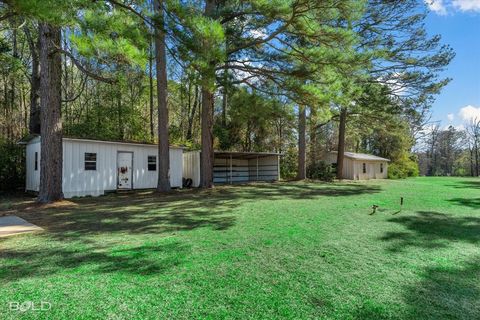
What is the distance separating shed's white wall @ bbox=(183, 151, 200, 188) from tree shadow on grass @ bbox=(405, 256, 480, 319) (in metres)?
13.3

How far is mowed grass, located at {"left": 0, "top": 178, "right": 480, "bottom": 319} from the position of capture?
257 cm

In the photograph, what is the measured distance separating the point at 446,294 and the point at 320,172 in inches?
770

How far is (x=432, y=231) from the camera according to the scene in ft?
18.0

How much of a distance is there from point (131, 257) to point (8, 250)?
5.95 feet

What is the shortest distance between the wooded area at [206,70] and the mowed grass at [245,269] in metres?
3.33

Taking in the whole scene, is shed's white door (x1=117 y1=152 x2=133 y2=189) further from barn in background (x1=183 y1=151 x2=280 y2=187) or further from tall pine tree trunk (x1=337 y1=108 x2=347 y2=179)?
tall pine tree trunk (x1=337 y1=108 x2=347 y2=179)

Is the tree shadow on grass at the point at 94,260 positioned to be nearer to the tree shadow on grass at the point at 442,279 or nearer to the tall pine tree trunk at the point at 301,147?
the tree shadow on grass at the point at 442,279

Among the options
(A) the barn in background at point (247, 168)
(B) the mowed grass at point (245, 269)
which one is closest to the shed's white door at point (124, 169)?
(B) the mowed grass at point (245, 269)

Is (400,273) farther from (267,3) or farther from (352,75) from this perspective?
(352,75)

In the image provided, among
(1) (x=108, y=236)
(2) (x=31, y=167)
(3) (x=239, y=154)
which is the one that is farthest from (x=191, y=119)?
(1) (x=108, y=236)

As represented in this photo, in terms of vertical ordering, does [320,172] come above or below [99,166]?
below

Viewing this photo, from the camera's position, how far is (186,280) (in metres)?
3.10

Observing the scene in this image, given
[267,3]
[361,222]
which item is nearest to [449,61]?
[267,3]

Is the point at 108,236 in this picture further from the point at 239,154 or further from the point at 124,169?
the point at 239,154
